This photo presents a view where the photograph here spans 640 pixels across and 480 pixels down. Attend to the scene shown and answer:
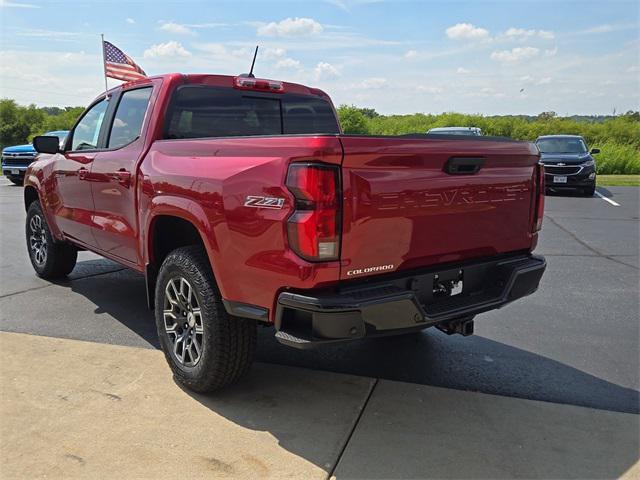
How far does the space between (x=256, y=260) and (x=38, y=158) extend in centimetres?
428

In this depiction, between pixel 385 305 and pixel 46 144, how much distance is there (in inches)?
156

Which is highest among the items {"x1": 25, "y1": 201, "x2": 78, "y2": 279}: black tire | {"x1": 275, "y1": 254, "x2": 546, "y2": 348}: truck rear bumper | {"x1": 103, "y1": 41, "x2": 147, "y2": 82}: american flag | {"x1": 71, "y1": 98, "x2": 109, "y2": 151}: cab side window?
{"x1": 103, "y1": 41, "x2": 147, "y2": 82}: american flag

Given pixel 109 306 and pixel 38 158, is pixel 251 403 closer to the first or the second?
pixel 109 306

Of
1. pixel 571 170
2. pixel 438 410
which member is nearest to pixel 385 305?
pixel 438 410

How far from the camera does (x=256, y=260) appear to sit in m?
2.79

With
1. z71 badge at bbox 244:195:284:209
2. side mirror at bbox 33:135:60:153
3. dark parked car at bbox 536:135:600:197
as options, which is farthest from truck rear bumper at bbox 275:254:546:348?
dark parked car at bbox 536:135:600:197

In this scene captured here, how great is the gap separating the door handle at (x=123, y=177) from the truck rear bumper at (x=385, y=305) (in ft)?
6.20

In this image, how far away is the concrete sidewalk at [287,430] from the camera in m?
2.68

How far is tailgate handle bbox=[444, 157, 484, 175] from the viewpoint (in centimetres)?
295

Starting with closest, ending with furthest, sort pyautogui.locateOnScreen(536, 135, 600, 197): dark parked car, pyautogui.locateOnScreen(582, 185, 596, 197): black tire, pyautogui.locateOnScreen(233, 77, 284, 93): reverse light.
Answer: pyautogui.locateOnScreen(233, 77, 284, 93): reverse light, pyautogui.locateOnScreen(536, 135, 600, 197): dark parked car, pyautogui.locateOnScreen(582, 185, 596, 197): black tire

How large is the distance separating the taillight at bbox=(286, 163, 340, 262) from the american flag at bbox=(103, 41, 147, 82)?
8.98 meters

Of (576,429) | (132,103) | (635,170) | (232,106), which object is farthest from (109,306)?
(635,170)

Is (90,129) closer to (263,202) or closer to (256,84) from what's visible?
(256,84)

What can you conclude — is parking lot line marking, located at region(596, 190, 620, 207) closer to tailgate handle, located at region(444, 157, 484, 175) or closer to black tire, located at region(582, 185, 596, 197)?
black tire, located at region(582, 185, 596, 197)
